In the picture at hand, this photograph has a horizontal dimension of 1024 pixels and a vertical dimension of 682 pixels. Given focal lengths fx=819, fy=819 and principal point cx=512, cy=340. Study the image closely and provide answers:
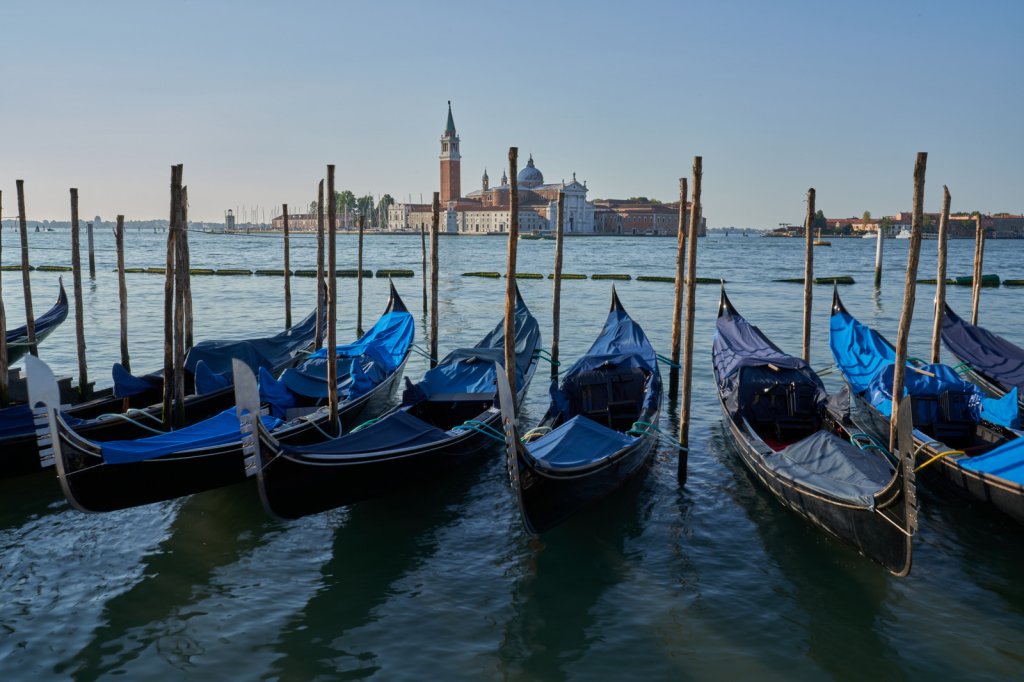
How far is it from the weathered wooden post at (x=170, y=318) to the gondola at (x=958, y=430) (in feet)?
16.1

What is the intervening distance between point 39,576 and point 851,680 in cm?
395

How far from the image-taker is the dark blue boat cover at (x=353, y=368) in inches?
245

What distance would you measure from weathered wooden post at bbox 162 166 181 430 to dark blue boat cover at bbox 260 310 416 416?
0.64 m

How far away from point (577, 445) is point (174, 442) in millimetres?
2329

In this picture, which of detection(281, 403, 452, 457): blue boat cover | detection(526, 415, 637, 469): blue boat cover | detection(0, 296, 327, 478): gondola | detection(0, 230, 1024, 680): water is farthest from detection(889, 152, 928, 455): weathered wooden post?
detection(0, 296, 327, 478): gondola

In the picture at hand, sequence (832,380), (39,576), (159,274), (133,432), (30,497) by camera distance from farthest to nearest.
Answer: (159,274)
(832,380)
(133,432)
(30,497)
(39,576)

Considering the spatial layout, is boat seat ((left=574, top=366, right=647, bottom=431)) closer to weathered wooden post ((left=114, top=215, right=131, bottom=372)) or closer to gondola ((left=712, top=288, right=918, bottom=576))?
gondola ((left=712, top=288, right=918, bottom=576))

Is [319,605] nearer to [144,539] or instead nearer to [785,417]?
[144,539]

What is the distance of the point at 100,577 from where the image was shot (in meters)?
4.23

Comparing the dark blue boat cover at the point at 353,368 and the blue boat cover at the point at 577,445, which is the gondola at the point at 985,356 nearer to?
the blue boat cover at the point at 577,445

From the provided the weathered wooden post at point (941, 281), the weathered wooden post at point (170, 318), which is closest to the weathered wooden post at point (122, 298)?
the weathered wooden post at point (170, 318)

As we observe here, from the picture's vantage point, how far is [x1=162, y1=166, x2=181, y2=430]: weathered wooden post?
587cm

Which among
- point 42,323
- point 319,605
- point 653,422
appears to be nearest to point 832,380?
point 653,422

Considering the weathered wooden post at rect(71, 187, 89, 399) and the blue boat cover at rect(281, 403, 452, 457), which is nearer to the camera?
the blue boat cover at rect(281, 403, 452, 457)
